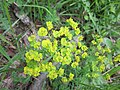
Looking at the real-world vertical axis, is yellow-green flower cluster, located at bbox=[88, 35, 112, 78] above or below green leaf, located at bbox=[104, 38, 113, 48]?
below

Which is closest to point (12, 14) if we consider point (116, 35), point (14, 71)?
point (14, 71)

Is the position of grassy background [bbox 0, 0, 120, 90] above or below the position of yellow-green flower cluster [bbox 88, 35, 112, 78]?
above

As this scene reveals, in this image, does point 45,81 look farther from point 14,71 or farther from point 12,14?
point 12,14

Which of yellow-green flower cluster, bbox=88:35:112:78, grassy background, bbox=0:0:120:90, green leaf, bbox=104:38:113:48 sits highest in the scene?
grassy background, bbox=0:0:120:90

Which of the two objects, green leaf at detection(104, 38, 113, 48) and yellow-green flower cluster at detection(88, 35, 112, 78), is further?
green leaf at detection(104, 38, 113, 48)

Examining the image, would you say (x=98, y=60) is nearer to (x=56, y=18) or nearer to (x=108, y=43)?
(x=108, y=43)

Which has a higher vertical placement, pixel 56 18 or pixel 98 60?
pixel 56 18

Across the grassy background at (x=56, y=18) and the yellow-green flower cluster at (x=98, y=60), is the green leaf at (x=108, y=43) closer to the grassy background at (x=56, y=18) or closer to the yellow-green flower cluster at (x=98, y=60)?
the grassy background at (x=56, y=18)

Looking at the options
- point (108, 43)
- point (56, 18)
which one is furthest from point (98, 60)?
point (56, 18)

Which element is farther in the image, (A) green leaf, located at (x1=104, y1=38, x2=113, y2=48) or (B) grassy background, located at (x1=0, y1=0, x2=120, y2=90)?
(A) green leaf, located at (x1=104, y1=38, x2=113, y2=48)

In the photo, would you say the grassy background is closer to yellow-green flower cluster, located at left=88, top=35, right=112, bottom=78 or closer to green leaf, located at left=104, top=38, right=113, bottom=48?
green leaf, located at left=104, top=38, right=113, bottom=48

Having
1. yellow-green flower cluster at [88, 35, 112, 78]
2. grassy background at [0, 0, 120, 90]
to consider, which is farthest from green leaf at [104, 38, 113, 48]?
yellow-green flower cluster at [88, 35, 112, 78]
